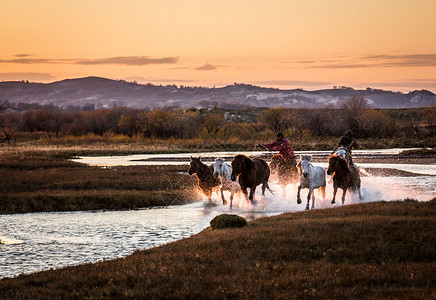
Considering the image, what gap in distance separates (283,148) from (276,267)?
14933mm

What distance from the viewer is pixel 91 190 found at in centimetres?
3222

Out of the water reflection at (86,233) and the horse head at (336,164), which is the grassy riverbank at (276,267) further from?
the horse head at (336,164)

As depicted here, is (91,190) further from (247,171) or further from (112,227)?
(247,171)

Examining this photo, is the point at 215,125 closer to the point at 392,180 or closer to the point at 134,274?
the point at 392,180

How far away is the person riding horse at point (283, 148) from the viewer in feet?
88.5

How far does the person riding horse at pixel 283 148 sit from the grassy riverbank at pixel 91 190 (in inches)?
235

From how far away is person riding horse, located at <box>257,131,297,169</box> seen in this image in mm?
26984

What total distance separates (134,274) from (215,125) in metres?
89.9

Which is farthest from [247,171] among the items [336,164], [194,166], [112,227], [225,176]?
[112,227]

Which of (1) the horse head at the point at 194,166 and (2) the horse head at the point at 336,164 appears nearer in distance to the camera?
(2) the horse head at the point at 336,164

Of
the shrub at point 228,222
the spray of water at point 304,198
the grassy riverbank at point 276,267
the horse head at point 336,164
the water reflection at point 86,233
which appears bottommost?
the water reflection at point 86,233

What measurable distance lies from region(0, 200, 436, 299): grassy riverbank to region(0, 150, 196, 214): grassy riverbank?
12.5 m

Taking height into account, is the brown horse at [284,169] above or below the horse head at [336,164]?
below

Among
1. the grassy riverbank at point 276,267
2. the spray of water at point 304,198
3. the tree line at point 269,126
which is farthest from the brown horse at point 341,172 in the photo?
the tree line at point 269,126
